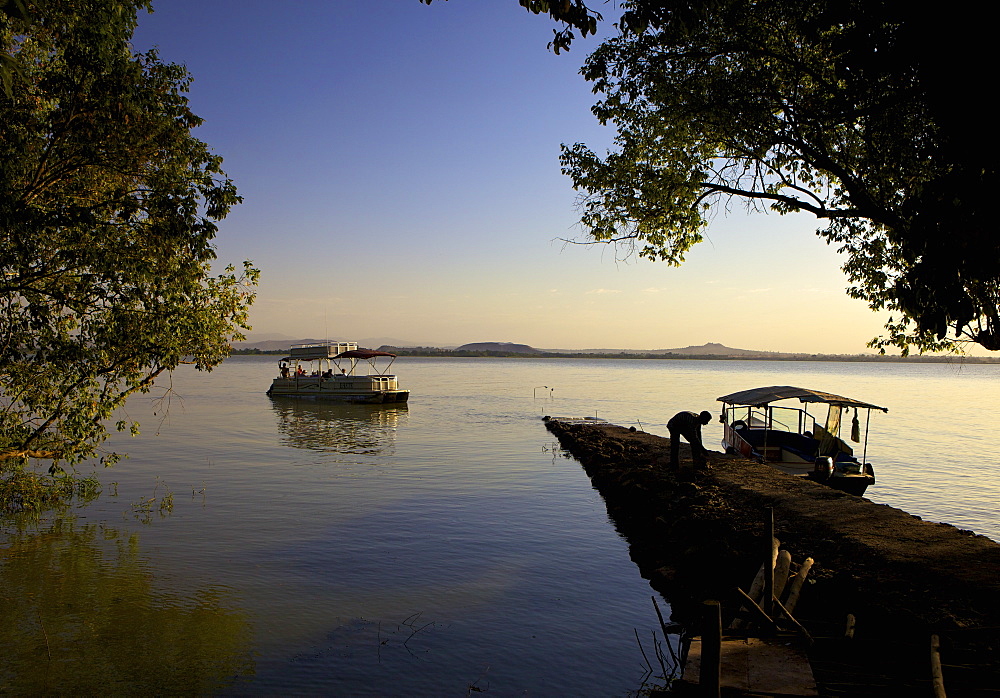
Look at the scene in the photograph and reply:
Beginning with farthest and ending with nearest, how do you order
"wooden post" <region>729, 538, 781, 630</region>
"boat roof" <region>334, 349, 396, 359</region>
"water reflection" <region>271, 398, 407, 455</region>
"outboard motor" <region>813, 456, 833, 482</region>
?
"boat roof" <region>334, 349, 396, 359</region>
"water reflection" <region>271, 398, 407, 455</region>
"outboard motor" <region>813, 456, 833, 482</region>
"wooden post" <region>729, 538, 781, 630</region>

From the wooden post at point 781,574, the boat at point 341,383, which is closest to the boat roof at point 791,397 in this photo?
the wooden post at point 781,574

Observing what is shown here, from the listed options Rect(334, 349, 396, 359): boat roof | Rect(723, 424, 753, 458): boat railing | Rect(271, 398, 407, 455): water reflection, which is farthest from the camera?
Rect(334, 349, 396, 359): boat roof

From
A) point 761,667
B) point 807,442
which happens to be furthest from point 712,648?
point 807,442

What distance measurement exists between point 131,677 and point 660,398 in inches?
2652

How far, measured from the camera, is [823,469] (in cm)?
2083

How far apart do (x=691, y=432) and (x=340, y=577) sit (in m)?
12.2

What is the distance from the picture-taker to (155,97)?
46.9 ft

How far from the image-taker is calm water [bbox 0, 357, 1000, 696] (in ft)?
31.6

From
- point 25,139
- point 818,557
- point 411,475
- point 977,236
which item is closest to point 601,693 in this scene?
point 818,557

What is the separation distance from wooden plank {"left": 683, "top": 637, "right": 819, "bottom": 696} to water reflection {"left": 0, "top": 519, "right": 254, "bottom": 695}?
255 inches

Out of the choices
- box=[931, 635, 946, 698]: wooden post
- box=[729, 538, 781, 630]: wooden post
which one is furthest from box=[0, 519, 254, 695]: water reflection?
box=[931, 635, 946, 698]: wooden post

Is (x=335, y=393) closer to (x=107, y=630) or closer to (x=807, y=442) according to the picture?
(x=807, y=442)

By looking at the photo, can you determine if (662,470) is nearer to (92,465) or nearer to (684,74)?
(684,74)

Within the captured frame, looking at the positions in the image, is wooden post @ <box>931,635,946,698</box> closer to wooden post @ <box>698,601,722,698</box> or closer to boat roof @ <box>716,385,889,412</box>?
wooden post @ <box>698,601,722,698</box>
